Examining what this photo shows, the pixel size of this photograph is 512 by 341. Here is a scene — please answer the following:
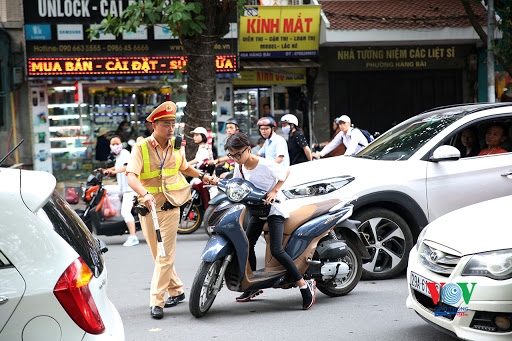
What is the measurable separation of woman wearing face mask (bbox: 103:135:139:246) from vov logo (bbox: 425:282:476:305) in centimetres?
633

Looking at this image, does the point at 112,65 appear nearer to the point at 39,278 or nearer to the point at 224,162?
the point at 224,162

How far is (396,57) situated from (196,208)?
874 centimetres

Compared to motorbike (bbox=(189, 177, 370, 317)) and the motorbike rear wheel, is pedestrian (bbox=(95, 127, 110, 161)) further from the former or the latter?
the motorbike rear wheel

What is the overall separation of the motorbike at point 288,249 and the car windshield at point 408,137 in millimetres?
964

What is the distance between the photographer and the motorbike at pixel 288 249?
6242mm

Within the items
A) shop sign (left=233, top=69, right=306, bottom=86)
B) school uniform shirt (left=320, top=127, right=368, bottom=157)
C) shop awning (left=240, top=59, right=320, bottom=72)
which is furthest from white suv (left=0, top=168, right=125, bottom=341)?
shop sign (left=233, top=69, right=306, bottom=86)

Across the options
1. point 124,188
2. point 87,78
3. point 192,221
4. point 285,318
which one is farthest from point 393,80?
A: point 285,318

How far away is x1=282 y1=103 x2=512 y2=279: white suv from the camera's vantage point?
296 inches

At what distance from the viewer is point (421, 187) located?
25.0ft

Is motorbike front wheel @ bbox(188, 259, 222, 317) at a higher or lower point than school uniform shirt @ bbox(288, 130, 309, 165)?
lower

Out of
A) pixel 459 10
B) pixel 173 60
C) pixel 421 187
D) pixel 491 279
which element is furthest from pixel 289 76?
pixel 491 279

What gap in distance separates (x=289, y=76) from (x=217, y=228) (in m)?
12.2

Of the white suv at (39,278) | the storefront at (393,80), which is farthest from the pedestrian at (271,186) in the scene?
the storefront at (393,80)

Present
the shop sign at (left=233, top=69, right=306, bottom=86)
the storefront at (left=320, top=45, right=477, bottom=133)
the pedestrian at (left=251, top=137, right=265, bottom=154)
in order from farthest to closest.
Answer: the storefront at (left=320, top=45, right=477, bottom=133) → the shop sign at (left=233, top=69, right=306, bottom=86) → the pedestrian at (left=251, top=137, right=265, bottom=154)
